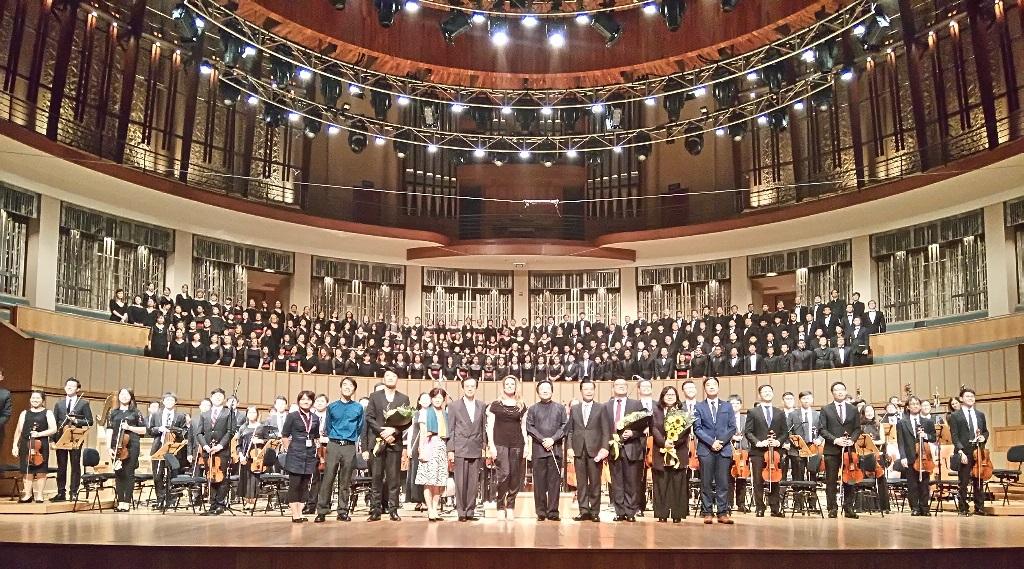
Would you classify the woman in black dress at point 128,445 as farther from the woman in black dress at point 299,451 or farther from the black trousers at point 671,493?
the black trousers at point 671,493

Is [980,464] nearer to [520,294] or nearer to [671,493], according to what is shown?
[671,493]

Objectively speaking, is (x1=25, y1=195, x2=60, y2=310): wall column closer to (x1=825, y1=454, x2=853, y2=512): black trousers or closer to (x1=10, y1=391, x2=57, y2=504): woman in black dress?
(x1=10, y1=391, x2=57, y2=504): woman in black dress

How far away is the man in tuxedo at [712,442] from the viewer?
9484 mm

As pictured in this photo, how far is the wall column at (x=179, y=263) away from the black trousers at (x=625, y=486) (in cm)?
1342

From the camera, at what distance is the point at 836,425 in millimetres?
10359

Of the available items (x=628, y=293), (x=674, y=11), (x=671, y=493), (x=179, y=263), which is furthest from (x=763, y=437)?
(x=628, y=293)

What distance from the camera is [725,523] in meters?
9.29

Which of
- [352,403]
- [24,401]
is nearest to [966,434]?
[352,403]

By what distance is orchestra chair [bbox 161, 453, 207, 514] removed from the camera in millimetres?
11005

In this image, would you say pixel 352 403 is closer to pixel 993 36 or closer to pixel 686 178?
pixel 993 36

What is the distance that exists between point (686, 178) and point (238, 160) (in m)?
10.2

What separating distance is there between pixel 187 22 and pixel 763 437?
10.4 metres

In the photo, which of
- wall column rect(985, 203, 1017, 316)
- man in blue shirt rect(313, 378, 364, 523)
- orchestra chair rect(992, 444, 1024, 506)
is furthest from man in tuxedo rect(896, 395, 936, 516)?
wall column rect(985, 203, 1017, 316)

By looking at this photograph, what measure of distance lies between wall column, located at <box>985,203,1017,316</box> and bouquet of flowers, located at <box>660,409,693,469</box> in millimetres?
10347
